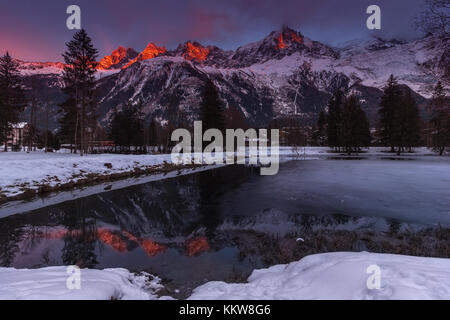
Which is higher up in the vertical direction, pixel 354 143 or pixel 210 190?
pixel 354 143

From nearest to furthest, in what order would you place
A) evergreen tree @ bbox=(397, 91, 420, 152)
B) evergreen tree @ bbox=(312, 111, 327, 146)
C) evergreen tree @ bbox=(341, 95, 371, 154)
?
1. evergreen tree @ bbox=(397, 91, 420, 152)
2. evergreen tree @ bbox=(341, 95, 371, 154)
3. evergreen tree @ bbox=(312, 111, 327, 146)

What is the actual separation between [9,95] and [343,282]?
57.1 m

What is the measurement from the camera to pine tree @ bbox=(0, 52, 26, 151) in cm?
3859

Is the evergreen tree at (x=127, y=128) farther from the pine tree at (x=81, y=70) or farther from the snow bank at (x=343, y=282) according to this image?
the snow bank at (x=343, y=282)

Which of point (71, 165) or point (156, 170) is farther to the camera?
point (156, 170)

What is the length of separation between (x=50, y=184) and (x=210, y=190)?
464 inches

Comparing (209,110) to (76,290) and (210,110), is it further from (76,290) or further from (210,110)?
(76,290)

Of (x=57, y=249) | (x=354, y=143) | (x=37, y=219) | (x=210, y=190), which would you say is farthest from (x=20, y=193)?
(x=354, y=143)

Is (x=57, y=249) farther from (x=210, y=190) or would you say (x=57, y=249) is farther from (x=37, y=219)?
(x=210, y=190)

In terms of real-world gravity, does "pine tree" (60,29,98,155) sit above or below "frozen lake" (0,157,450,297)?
above

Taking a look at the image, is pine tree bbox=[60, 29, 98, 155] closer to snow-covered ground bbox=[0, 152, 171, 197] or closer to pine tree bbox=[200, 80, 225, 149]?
snow-covered ground bbox=[0, 152, 171, 197]

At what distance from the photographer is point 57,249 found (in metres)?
7.48

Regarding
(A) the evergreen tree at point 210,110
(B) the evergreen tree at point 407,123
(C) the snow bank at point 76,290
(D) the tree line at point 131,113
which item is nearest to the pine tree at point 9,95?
(D) the tree line at point 131,113

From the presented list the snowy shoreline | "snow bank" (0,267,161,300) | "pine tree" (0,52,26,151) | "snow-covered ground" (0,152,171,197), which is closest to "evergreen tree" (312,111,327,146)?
the snowy shoreline
